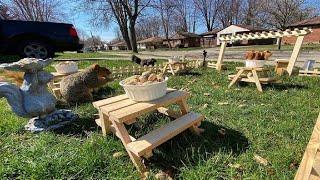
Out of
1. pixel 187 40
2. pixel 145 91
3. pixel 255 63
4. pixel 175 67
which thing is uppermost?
pixel 145 91

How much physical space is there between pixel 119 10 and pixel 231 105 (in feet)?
82.6

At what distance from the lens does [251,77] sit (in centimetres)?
521

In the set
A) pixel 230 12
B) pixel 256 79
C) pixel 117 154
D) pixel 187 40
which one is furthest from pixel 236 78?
pixel 230 12

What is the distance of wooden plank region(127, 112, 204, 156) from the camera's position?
7.27 feet

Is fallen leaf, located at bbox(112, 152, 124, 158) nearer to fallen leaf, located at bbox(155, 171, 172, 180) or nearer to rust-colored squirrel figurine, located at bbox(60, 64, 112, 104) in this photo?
fallen leaf, located at bbox(155, 171, 172, 180)

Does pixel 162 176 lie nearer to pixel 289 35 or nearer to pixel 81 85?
pixel 81 85

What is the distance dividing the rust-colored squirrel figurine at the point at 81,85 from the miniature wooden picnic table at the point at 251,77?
2652mm

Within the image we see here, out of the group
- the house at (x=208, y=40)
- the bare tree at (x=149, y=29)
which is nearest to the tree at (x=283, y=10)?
the house at (x=208, y=40)

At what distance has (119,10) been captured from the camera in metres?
27.0

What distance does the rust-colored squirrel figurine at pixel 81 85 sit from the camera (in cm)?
427

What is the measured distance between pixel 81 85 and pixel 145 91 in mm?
2124

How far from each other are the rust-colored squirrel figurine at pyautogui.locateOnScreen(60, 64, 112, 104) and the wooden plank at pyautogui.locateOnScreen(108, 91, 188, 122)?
6.00 feet

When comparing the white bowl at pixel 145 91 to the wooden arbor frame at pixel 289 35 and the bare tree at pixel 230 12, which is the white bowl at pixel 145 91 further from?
the bare tree at pixel 230 12

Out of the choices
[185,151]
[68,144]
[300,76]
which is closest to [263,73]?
[300,76]
